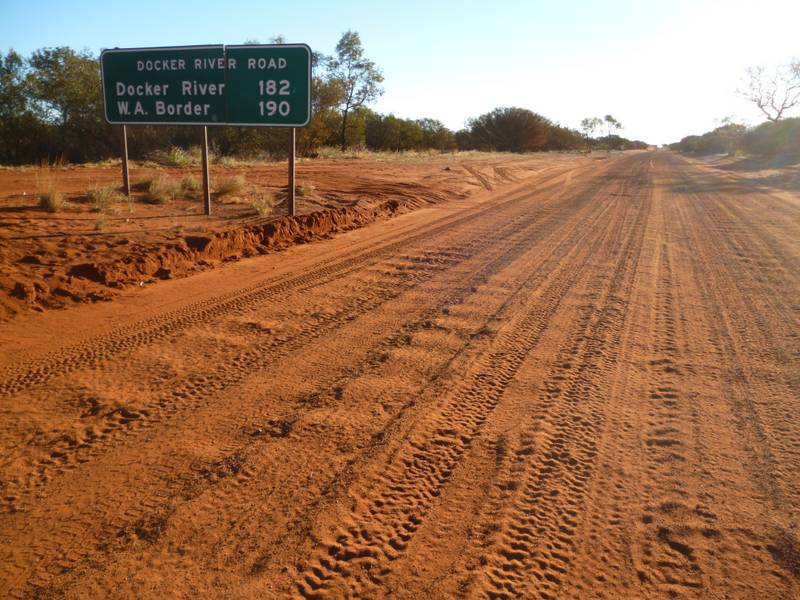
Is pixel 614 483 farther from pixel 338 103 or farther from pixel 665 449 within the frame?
pixel 338 103

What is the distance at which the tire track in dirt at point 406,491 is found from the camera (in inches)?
116

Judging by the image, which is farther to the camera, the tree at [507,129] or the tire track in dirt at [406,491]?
the tree at [507,129]

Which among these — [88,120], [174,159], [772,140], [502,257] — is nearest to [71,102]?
[88,120]

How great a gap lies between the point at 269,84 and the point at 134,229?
12.9 ft

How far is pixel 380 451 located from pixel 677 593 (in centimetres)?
189

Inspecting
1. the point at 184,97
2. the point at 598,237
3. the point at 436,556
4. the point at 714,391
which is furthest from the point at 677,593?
the point at 184,97

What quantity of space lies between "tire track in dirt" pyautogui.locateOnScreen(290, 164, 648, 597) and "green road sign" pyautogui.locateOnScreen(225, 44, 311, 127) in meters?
7.87

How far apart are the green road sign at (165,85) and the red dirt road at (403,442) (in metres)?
5.51

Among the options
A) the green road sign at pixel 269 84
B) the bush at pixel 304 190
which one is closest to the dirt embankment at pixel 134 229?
the bush at pixel 304 190

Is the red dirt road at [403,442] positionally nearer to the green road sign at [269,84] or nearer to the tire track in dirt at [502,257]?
the tire track in dirt at [502,257]

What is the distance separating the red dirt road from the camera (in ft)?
9.87

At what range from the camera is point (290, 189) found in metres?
12.6

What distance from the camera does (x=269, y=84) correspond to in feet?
39.0

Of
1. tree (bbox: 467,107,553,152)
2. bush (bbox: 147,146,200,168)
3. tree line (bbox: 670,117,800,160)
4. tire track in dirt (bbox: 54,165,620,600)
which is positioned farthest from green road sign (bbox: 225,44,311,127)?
tree (bbox: 467,107,553,152)
